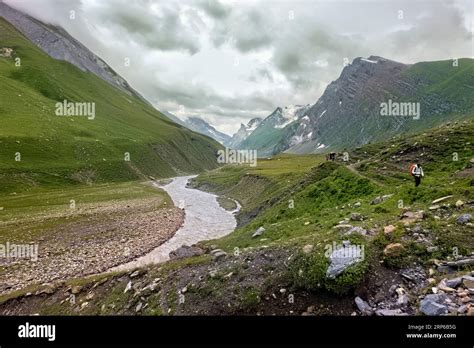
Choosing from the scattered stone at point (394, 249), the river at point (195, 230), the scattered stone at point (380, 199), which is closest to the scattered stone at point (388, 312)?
the scattered stone at point (394, 249)

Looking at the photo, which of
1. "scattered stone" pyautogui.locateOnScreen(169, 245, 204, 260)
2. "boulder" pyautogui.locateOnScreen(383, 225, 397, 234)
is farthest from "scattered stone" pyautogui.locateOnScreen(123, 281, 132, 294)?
"boulder" pyautogui.locateOnScreen(383, 225, 397, 234)

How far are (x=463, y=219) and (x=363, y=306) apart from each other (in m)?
7.91

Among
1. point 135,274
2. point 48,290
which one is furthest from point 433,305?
point 48,290

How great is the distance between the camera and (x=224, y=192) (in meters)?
109

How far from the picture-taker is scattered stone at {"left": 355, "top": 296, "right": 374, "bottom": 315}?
43.9 feet

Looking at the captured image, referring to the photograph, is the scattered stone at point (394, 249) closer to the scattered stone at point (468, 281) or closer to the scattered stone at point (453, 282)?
the scattered stone at point (453, 282)

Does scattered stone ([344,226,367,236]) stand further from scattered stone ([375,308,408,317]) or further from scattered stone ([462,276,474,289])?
scattered stone ([462,276,474,289])

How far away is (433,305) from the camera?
1226 centimetres

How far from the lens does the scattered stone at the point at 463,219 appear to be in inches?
674

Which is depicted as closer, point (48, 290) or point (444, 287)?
point (444, 287)

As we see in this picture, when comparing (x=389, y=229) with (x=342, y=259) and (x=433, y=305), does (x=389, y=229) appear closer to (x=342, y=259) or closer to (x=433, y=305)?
(x=342, y=259)

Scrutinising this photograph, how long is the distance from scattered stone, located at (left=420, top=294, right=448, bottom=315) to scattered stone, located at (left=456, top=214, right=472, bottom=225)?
616cm

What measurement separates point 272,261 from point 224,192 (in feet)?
294
